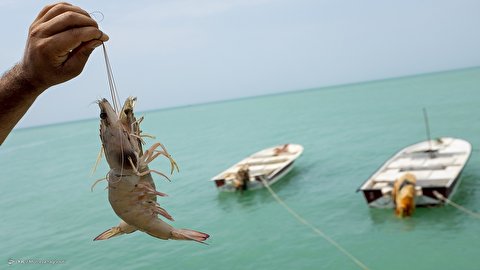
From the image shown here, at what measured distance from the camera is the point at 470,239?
13539 mm

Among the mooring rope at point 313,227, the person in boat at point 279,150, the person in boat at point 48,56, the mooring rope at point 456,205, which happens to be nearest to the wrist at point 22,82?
the person in boat at point 48,56

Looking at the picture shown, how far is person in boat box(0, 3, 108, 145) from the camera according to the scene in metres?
1.79

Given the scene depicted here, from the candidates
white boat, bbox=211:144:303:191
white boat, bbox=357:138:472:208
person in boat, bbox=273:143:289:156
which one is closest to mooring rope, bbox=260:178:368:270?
white boat, bbox=211:144:303:191

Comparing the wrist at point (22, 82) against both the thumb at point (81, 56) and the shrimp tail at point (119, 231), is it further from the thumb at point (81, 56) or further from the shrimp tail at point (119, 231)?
the shrimp tail at point (119, 231)

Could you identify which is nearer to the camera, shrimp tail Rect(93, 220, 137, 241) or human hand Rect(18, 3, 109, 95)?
human hand Rect(18, 3, 109, 95)

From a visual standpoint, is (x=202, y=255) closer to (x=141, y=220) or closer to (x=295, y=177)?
(x=295, y=177)

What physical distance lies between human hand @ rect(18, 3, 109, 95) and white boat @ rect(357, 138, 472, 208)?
14.1m

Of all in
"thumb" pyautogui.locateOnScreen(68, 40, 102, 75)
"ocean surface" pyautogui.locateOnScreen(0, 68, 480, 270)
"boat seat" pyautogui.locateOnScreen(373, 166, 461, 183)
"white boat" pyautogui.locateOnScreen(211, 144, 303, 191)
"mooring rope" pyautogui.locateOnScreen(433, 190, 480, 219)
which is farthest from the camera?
"white boat" pyautogui.locateOnScreen(211, 144, 303, 191)

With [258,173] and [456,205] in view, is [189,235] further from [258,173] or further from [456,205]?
[258,173]

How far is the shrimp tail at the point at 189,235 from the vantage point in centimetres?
204

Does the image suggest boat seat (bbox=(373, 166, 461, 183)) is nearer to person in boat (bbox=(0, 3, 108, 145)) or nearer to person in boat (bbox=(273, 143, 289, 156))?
person in boat (bbox=(273, 143, 289, 156))

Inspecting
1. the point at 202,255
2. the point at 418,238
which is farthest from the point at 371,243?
the point at 202,255

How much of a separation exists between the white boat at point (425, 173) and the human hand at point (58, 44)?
1413cm

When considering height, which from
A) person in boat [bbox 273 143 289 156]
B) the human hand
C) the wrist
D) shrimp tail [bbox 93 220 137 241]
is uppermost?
the human hand
